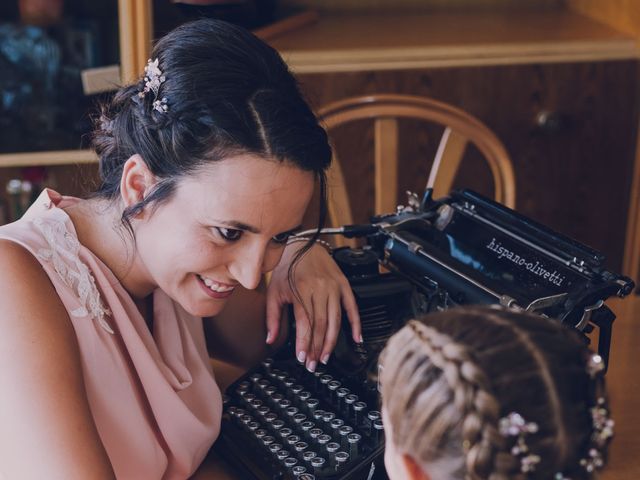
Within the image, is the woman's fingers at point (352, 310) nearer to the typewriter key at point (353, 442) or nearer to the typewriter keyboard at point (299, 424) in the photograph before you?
the typewriter keyboard at point (299, 424)

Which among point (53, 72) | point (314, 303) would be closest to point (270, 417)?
point (314, 303)

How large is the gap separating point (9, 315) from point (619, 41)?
97.3 inches

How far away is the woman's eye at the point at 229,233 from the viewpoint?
1526 mm

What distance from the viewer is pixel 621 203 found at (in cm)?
353

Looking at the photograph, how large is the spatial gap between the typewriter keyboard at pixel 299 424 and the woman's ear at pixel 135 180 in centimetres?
42

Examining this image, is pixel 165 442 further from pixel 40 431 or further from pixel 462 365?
pixel 462 365

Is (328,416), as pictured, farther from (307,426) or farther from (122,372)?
(122,372)

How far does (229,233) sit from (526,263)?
22.1 inches

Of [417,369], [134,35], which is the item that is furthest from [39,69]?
[417,369]

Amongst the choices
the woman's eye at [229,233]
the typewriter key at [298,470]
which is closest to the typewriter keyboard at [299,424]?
the typewriter key at [298,470]

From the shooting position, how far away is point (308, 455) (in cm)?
158

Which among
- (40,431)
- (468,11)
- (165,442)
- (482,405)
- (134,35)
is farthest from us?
(468,11)

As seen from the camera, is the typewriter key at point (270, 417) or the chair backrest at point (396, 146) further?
the chair backrest at point (396, 146)

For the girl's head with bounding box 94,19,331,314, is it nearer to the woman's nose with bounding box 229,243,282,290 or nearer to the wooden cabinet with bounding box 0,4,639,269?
the woman's nose with bounding box 229,243,282,290
